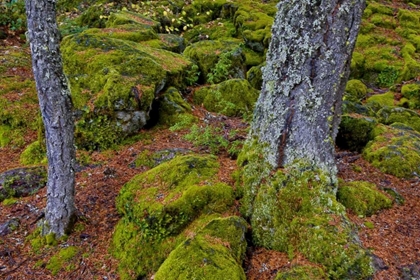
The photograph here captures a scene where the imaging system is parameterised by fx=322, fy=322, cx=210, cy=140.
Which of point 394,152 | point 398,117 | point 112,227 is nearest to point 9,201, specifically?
point 112,227

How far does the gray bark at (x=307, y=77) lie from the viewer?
3543 millimetres

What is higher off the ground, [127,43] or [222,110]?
[127,43]

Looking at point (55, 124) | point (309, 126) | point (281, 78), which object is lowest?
point (55, 124)

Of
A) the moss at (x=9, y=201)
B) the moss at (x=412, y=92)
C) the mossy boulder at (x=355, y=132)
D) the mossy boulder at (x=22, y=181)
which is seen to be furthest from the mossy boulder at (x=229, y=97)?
the moss at (x=412, y=92)

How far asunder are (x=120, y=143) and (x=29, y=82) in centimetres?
343

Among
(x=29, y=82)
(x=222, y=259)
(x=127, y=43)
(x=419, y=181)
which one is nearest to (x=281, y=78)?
(x=222, y=259)

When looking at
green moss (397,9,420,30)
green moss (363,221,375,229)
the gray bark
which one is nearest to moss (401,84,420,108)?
green moss (397,9,420,30)

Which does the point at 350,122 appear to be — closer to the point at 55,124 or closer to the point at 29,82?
the point at 55,124

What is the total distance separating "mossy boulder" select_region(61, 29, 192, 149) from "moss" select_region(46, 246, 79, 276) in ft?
7.90

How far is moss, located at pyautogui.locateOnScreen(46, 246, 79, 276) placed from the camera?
3828 millimetres

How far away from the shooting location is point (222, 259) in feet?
10.7

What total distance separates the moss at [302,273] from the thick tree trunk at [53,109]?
2790 millimetres

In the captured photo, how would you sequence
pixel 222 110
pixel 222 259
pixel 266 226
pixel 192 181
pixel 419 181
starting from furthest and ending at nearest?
Result: pixel 222 110, pixel 419 181, pixel 192 181, pixel 266 226, pixel 222 259

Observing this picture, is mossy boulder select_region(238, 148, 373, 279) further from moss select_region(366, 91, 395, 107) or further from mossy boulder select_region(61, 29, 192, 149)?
moss select_region(366, 91, 395, 107)
